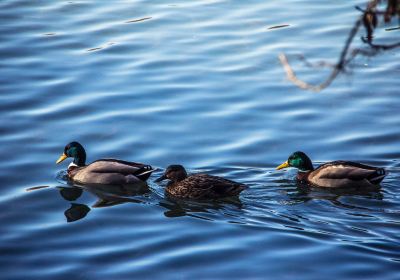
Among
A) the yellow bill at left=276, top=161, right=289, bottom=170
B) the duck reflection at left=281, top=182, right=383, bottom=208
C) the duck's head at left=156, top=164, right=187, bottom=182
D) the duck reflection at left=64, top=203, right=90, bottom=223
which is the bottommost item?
the duck reflection at left=281, top=182, right=383, bottom=208

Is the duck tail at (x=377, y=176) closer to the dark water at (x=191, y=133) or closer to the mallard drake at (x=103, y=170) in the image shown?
the dark water at (x=191, y=133)

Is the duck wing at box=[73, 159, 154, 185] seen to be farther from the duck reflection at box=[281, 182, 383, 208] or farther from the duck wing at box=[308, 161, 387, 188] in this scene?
the duck wing at box=[308, 161, 387, 188]

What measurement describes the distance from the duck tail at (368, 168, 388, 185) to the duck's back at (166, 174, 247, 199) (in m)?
1.69

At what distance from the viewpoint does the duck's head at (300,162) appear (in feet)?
43.3

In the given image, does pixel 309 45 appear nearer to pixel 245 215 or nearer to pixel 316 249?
pixel 245 215

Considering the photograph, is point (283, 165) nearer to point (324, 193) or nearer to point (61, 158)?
point (324, 193)

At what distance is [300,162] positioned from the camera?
1321 cm

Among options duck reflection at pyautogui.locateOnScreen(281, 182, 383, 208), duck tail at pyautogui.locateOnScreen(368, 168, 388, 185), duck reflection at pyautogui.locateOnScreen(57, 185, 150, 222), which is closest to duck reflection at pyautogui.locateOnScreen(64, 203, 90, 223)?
duck reflection at pyautogui.locateOnScreen(57, 185, 150, 222)

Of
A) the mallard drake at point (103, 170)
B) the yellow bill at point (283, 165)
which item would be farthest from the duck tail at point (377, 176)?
the mallard drake at point (103, 170)

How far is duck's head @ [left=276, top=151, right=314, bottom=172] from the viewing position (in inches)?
520

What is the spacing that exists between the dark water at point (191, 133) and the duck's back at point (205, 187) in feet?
0.49

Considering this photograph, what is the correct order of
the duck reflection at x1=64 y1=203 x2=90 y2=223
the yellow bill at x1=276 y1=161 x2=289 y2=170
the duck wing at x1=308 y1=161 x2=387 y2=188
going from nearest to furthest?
the duck reflection at x1=64 y1=203 x2=90 y2=223
the duck wing at x1=308 y1=161 x2=387 y2=188
the yellow bill at x1=276 y1=161 x2=289 y2=170

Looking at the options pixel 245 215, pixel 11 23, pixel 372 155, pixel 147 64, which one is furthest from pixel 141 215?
pixel 11 23

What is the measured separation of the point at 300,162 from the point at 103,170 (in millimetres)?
2678
